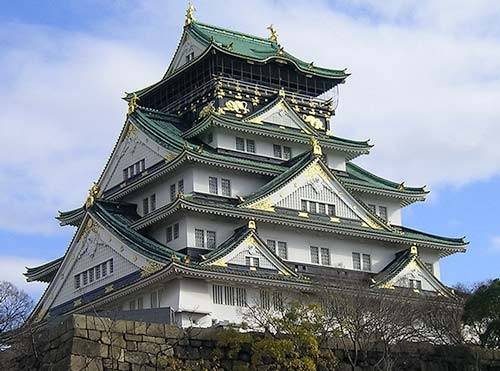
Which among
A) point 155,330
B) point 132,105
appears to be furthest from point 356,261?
point 155,330

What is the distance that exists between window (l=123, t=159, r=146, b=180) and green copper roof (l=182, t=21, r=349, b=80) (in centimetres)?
770

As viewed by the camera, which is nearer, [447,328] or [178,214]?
[447,328]

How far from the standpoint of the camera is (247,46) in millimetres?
61875

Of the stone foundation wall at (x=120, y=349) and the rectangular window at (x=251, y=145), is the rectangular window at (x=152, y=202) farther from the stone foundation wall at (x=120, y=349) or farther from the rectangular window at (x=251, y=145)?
the stone foundation wall at (x=120, y=349)

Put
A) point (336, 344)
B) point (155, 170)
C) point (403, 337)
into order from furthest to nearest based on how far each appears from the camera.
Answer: point (155, 170) < point (403, 337) < point (336, 344)

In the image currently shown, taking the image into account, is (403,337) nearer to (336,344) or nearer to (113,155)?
(336,344)

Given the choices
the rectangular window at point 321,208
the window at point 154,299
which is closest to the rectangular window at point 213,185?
the rectangular window at point 321,208

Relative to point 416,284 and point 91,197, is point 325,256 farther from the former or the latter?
point 91,197

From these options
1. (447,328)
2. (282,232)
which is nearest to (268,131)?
(282,232)

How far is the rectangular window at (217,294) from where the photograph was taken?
46375mm

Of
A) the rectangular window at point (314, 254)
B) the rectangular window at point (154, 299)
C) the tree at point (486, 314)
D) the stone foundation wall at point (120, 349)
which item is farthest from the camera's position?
the rectangular window at point (314, 254)

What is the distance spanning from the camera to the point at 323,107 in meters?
60.1

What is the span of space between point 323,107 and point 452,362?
92.5ft

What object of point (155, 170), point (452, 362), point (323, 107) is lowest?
point (452, 362)
